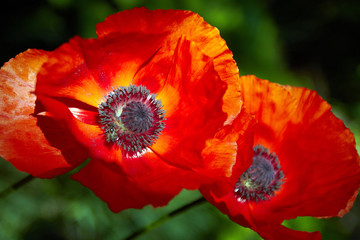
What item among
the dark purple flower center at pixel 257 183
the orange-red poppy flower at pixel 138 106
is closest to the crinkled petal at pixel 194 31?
the orange-red poppy flower at pixel 138 106

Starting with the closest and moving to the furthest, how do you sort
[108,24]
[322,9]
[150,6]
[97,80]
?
[108,24] → [97,80] → [150,6] → [322,9]

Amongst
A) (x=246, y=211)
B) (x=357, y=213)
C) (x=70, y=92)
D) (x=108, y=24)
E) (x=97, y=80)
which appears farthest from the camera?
(x=357, y=213)

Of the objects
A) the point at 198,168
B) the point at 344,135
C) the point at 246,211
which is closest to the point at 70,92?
the point at 198,168

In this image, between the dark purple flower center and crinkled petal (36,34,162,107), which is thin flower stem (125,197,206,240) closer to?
the dark purple flower center

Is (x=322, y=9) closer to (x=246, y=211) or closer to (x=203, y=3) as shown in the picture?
(x=203, y=3)

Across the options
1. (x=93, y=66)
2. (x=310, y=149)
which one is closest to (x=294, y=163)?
(x=310, y=149)

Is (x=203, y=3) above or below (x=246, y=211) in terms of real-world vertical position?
Answer: above
